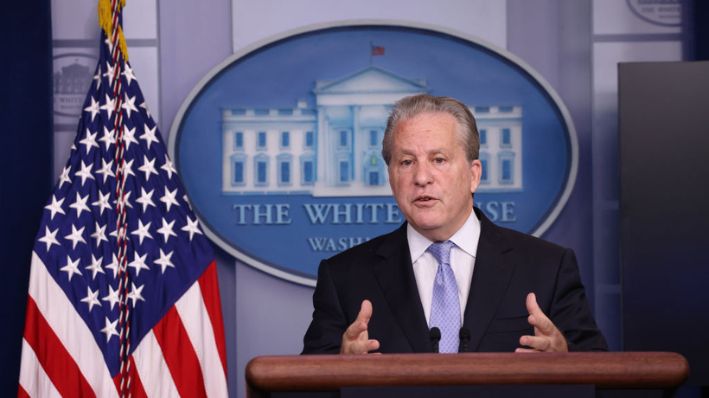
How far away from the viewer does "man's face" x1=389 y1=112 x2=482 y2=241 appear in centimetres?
185

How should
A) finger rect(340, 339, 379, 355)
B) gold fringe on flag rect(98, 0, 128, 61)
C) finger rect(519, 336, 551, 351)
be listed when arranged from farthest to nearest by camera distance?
1. gold fringe on flag rect(98, 0, 128, 61)
2. finger rect(340, 339, 379, 355)
3. finger rect(519, 336, 551, 351)

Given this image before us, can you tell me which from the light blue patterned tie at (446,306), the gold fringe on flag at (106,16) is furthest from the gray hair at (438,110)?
the gold fringe on flag at (106,16)

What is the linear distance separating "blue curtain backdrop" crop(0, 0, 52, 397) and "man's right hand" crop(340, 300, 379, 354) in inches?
71.7

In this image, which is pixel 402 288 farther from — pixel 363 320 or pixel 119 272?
pixel 119 272

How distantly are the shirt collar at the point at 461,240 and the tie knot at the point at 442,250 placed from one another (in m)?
0.01

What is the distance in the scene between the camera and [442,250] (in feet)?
6.24

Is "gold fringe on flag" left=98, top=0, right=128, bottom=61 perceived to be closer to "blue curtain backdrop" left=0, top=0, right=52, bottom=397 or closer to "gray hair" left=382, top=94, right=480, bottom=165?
"blue curtain backdrop" left=0, top=0, right=52, bottom=397

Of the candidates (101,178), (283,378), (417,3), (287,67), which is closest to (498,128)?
(417,3)

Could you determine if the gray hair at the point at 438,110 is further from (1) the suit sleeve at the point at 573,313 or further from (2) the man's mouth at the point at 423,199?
(1) the suit sleeve at the point at 573,313

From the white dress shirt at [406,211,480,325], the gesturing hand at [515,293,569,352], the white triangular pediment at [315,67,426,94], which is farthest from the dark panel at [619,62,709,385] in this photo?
the gesturing hand at [515,293,569,352]

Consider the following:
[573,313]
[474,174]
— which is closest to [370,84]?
[474,174]

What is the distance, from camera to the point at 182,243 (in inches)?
116

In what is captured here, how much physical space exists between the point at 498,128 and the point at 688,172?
70cm

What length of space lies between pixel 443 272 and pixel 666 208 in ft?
4.37
